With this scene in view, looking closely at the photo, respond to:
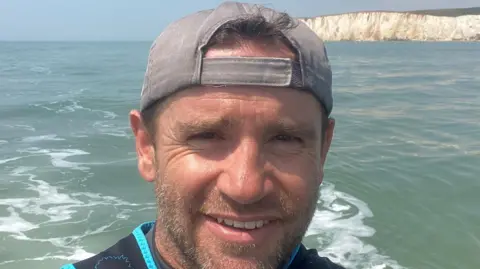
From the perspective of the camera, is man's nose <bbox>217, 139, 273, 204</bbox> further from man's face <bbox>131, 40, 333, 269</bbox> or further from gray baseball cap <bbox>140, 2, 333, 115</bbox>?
gray baseball cap <bbox>140, 2, 333, 115</bbox>

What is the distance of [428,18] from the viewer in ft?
309

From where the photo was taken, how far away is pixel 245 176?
1.54 metres

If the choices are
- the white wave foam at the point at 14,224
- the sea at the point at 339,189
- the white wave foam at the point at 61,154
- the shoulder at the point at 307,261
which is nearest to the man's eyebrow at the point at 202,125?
the shoulder at the point at 307,261

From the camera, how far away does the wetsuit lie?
1843mm

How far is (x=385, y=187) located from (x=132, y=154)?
525 centimetres

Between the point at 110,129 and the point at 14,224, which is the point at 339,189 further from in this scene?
the point at 110,129

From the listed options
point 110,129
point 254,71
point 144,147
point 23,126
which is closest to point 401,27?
point 110,129

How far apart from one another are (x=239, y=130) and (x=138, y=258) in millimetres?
678

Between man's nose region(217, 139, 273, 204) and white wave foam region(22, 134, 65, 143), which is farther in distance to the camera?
white wave foam region(22, 134, 65, 143)

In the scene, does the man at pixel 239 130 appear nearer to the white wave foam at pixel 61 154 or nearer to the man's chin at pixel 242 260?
the man's chin at pixel 242 260

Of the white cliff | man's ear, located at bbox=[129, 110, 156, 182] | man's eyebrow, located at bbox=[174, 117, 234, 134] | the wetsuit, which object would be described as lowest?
the white cliff

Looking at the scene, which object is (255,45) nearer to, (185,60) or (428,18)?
(185,60)

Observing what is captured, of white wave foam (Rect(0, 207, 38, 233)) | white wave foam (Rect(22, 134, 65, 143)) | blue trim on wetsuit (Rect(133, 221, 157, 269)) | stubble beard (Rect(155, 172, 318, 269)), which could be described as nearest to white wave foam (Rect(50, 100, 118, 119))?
white wave foam (Rect(22, 134, 65, 143))

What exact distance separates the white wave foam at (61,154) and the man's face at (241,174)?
840 centimetres
